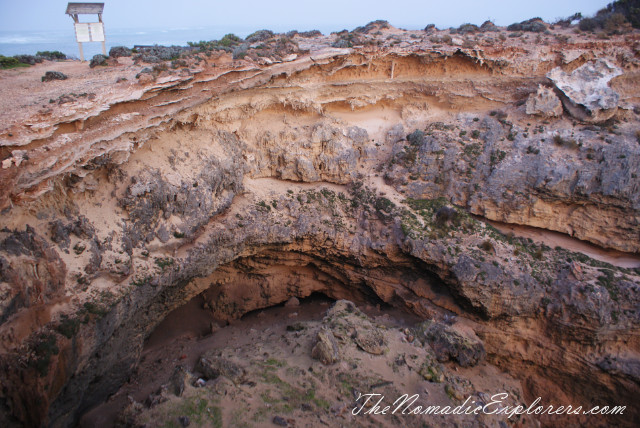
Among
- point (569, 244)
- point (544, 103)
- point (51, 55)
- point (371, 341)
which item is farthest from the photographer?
point (51, 55)

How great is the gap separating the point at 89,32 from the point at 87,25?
29 cm

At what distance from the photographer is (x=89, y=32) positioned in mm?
17562

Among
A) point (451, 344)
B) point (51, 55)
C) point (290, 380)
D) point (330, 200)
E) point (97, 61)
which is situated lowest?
point (451, 344)

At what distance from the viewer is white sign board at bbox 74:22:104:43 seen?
1734 centimetres

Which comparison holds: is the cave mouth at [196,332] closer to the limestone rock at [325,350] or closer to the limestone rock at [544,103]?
the limestone rock at [325,350]

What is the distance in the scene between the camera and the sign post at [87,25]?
56.3ft

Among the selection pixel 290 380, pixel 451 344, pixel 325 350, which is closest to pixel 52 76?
pixel 290 380

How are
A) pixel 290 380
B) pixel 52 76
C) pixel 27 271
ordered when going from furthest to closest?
pixel 52 76, pixel 290 380, pixel 27 271

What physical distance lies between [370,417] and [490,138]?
12024 millimetres

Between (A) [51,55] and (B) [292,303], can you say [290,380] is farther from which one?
(A) [51,55]

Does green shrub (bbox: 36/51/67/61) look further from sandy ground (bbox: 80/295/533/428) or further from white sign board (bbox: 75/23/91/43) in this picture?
sandy ground (bbox: 80/295/533/428)

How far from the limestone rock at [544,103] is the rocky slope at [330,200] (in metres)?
0.08

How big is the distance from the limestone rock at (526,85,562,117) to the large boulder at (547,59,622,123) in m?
0.39

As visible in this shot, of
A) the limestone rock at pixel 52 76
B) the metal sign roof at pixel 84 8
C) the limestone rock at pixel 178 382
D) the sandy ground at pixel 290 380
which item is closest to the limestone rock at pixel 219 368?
the sandy ground at pixel 290 380
